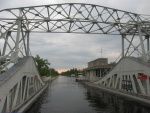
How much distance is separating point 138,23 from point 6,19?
17.7m

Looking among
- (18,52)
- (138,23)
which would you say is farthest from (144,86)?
(18,52)

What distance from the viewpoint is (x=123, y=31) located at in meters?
38.0

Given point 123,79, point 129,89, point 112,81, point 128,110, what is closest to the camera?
point 128,110

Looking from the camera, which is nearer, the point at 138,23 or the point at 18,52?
the point at 18,52

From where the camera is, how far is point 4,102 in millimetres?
18594

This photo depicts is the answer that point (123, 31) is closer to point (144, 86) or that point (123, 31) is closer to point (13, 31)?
point (144, 86)

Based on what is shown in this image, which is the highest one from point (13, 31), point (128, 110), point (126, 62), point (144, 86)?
point (13, 31)

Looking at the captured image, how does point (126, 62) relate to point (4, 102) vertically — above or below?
above

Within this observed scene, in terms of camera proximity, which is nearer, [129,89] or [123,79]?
[129,89]

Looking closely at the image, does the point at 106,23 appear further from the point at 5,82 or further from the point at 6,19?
the point at 5,82

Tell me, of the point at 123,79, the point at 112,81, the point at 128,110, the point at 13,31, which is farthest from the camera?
the point at 112,81

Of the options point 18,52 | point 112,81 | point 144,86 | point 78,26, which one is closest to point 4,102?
point 18,52

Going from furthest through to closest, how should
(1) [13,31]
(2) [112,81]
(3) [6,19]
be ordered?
(2) [112,81] → (1) [13,31] → (3) [6,19]

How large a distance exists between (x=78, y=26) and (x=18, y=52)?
32.5 feet
